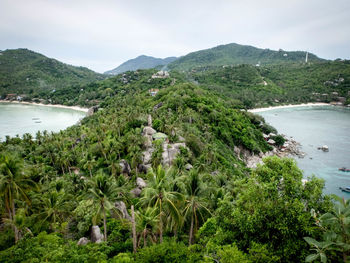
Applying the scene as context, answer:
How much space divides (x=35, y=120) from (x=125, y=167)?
126494 millimetres

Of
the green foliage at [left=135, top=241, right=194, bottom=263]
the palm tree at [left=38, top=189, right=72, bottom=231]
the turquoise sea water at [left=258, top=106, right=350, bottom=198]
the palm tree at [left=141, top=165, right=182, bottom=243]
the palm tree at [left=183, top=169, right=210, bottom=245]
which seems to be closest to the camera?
the green foliage at [left=135, top=241, right=194, bottom=263]

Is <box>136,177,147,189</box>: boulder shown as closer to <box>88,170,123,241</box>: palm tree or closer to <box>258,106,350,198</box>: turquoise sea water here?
<box>88,170,123,241</box>: palm tree

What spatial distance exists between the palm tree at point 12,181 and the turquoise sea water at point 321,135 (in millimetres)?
66800

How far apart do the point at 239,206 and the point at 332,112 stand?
606 feet

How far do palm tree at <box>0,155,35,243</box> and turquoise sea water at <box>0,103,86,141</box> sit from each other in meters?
105

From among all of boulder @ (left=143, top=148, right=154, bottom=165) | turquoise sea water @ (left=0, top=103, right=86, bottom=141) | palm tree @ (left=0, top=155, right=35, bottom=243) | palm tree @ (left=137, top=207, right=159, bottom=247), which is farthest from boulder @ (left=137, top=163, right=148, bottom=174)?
turquoise sea water @ (left=0, top=103, right=86, bottom=141)

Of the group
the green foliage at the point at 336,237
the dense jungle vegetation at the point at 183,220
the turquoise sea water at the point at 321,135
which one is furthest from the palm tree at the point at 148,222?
the turquoise sea water at the point at 321,135

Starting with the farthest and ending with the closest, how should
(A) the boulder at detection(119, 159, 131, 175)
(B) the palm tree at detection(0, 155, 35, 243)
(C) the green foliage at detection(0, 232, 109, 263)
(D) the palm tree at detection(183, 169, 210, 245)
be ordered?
(A) the boulder at detection(119, 159, 131, 175)
(B) the palm tree at detection(0, 155, 35, 243)
(D) the palm tree at detection(183, 169, 210, 245)
(C) the green foliage at detection(0, 232, 109, 263)

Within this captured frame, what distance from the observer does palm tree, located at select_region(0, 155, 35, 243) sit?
66.0ft

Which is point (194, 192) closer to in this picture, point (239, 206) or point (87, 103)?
point (239, 206)

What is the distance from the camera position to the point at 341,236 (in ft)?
32.4

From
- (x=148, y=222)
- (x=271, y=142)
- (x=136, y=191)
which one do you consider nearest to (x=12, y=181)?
(x=148, y=222)

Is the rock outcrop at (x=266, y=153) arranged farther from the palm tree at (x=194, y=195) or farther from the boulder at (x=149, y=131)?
the palm tree at (x=194, y=195)

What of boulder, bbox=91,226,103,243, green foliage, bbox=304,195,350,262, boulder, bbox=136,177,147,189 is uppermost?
green foliage, bbox=304,195,350,262
